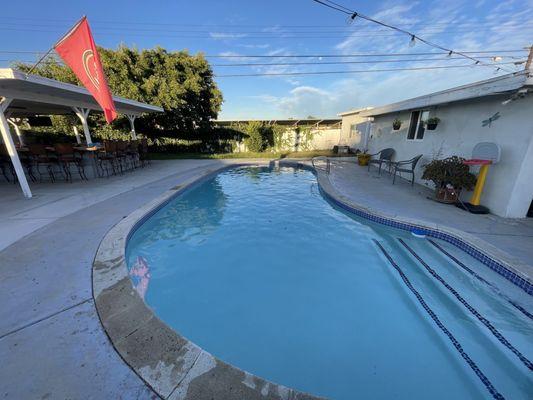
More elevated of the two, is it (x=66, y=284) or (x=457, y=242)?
(x=66, y=284)

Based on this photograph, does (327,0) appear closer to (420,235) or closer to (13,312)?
(420,235)

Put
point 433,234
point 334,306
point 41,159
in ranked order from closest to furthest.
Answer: point 334,306 < point 433,234 < point 41,159

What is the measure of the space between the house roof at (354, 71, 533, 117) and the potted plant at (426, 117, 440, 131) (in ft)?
1.35

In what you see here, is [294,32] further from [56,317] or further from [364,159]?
[56,317]

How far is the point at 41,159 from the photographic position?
725 centimetres

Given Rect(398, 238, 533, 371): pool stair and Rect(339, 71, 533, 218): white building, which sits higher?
Rect(339, 71, 533, 218): white building

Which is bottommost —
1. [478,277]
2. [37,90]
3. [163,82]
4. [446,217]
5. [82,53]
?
[478,277]

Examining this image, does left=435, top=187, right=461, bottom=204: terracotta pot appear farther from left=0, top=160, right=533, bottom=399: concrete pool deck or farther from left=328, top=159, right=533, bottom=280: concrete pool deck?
left=0, top=160, right=533, bottom=399: concrete pool deck

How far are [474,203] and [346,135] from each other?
11.8 metres

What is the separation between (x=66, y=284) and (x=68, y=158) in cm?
698

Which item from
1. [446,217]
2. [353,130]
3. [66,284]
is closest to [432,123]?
[446,217]

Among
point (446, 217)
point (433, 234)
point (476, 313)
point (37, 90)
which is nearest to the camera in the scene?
point (476, 313)

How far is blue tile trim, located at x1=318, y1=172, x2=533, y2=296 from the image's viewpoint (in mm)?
2769

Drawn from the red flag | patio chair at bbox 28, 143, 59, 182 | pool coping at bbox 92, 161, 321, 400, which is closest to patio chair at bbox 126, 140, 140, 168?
patio chair at bbox 28, 143, 59, 182
